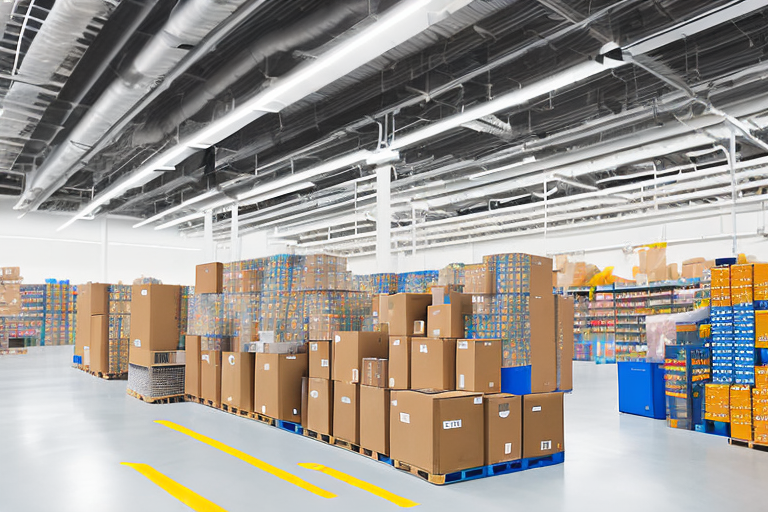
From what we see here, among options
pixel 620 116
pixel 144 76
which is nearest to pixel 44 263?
pixel 144 76

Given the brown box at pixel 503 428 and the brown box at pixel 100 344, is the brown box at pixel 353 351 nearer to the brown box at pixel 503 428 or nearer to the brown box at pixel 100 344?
the brown box at pixel 503 428

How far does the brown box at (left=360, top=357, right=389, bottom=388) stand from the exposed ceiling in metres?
2.77

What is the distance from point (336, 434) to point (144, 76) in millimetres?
4198

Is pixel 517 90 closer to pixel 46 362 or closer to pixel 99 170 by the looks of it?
pixel 99 170

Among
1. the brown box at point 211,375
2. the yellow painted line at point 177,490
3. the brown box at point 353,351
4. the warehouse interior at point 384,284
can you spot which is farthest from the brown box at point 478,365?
the brown box at point 211,375

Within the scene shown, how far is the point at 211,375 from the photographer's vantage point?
795 cm

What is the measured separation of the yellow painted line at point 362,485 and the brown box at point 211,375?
316 cm

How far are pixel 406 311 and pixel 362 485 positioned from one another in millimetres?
1550

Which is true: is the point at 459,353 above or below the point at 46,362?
above

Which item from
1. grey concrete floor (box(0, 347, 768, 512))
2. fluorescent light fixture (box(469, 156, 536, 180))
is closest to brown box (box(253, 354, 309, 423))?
grey concrete floor (box(0, 347, 768, 512))

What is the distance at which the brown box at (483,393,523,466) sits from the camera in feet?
15.4

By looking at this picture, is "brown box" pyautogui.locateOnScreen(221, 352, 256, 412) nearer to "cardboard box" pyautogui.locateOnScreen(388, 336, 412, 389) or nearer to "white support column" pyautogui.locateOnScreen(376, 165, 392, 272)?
"cardboard box" pyautogui.locateOnScreen(388, 336, 412, 389)

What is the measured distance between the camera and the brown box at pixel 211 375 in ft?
25.8

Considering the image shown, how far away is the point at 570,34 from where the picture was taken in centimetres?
611
